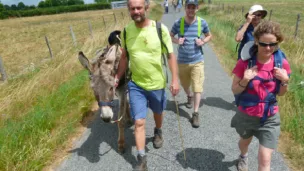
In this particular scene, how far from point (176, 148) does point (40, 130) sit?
2.14m

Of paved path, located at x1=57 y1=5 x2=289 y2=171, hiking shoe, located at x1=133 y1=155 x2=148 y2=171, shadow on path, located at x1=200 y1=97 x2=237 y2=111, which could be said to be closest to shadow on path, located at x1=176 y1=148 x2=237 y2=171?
paved path, located at x1=57 y1=5 x2=289 y2=171

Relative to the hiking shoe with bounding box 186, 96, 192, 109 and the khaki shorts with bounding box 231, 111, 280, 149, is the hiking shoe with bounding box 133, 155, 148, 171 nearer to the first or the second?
the khaki shorts with bounding box 231, 111, 280, 149

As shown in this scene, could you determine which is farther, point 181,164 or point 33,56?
point 33,56

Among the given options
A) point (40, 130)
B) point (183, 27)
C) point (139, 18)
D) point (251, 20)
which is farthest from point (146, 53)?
point (40, 130)

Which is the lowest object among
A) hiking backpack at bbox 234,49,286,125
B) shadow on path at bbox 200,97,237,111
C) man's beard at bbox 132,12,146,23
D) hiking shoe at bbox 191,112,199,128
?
shadow on path at bbox 200,97,237,111

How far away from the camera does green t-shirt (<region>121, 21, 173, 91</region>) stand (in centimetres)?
271

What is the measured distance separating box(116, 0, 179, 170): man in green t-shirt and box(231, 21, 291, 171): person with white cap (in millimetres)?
863

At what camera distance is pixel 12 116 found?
4273mm

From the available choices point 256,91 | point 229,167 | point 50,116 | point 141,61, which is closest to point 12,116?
point 50,116

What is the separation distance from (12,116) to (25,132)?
981 mm

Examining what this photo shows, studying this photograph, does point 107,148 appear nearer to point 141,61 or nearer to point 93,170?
point 93,170

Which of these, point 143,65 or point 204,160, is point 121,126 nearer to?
point 143,65

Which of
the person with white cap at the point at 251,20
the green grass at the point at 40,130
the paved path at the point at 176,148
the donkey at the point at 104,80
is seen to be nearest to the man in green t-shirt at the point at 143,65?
the donkey at the point at 104,80

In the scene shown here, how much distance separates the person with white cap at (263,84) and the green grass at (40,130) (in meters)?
2.66
